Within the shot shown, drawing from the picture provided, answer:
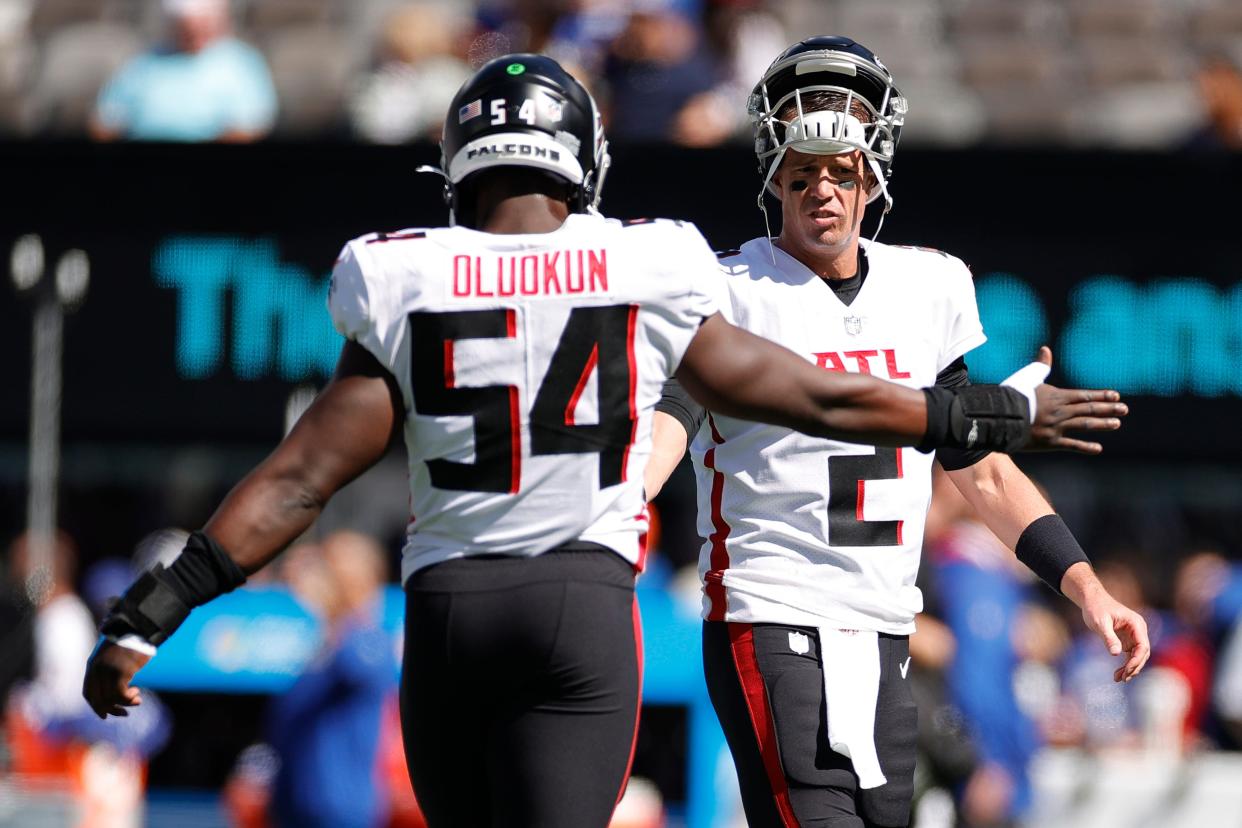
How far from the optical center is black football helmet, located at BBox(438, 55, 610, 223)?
12.6 ft

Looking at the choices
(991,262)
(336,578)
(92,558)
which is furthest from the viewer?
(92,558)

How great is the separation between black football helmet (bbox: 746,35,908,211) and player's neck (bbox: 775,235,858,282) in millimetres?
167

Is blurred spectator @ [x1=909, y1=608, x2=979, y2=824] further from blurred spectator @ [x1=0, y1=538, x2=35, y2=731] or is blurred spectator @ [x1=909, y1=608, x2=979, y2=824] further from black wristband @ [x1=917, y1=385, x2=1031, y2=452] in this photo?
blurred spectator @ [x1=0, y1=538, x2=35, y2=731]

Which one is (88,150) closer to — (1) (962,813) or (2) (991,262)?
(2) (991,262)

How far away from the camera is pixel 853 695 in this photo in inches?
171

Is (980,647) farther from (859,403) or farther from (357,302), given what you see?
(357,302)

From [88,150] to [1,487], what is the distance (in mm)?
2442

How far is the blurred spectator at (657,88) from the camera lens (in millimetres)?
9922

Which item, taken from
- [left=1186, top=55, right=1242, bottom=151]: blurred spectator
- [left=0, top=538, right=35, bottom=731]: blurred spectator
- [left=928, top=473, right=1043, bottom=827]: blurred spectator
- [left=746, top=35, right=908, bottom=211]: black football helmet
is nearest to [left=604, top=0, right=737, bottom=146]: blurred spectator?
[left=1186, top=55, right=1242, bottom=151]: blurred spectator

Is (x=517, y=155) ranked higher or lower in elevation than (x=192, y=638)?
higher

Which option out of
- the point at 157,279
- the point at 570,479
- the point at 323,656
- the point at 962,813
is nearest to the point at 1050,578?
the point at 570,479

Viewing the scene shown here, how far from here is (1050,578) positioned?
183 inches

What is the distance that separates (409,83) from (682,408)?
263 inches

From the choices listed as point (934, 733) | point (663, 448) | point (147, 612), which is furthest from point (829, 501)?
point (934, 733)
